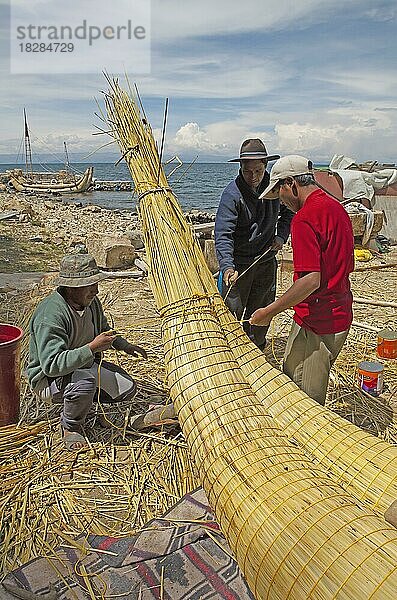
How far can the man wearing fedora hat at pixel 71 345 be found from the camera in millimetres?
3150

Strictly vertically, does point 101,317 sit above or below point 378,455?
above

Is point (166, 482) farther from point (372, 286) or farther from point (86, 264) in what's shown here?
point (372, 286)

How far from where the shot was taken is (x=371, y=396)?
4172 millimetres

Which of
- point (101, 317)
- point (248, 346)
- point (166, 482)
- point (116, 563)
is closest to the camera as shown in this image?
point (116, 563)

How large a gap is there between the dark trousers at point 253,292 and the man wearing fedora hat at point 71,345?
1.13 meters

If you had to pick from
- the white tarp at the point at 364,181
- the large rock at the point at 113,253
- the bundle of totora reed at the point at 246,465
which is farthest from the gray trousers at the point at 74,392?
the white tarp at the point at 364,181

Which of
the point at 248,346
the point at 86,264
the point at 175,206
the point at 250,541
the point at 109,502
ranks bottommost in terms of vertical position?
the point at 109,502

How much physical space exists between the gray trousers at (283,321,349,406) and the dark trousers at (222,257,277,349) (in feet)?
3.42

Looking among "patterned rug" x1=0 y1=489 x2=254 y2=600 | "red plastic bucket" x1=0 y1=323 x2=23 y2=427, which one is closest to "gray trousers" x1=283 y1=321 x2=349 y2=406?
"patterned rug" x1=0 y1=489 x2=254 y2=600

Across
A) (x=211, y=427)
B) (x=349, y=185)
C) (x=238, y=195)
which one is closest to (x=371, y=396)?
(x=238, y=195)

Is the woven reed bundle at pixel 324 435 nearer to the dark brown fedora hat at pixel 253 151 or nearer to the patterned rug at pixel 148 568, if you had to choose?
the patterned rug at pixel 148 568

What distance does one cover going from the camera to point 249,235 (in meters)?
4.14

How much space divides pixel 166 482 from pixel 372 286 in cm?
535

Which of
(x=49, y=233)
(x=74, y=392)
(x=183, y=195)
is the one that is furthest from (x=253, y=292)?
(x=183, y=195)
